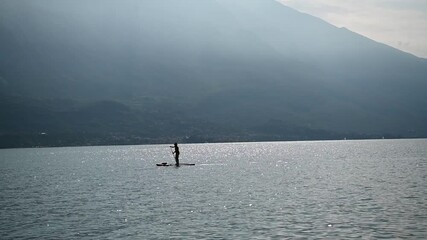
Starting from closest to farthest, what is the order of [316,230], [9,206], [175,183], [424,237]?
[424,237] < [316,230] < [9,206] < [175,183]

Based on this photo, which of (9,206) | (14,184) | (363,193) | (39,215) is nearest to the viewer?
(39,215)

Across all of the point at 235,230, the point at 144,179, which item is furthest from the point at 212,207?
the point at 144,179

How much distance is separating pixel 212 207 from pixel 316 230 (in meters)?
20.4

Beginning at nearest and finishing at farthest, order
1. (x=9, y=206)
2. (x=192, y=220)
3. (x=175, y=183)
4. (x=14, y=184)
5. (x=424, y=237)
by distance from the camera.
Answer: (x=424, y=237) → (x=192, y=220) → (x=9, y=206) → (x=175, y=183) → (x=14, y=184)

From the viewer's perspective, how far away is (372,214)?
63469mm

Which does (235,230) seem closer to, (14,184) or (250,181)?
(250,181)

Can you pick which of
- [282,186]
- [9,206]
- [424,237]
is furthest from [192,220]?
[282,186]

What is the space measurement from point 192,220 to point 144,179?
203 ft

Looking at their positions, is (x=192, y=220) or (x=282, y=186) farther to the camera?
(x=282, y=186)

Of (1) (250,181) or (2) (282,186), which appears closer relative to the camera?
(2) (282,186)

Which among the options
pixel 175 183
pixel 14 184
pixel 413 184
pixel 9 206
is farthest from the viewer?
pixel 14 184

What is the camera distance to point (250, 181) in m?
113

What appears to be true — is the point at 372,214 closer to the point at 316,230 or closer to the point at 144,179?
the point at 316,230

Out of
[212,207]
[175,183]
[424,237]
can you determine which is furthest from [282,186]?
[424,237]
